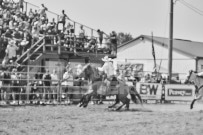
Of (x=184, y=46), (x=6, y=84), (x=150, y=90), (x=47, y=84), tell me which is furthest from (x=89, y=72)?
(x=184, y=46)

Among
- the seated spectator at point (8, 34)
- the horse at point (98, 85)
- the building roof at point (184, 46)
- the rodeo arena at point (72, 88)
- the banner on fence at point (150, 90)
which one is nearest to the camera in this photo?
the rodeo arena at point (72, 88)

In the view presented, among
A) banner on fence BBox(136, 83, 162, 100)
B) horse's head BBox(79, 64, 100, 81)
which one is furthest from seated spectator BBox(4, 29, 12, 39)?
banner on fence BBox(136, 83, 162, 100)

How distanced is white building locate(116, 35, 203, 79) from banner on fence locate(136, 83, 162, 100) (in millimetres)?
16791

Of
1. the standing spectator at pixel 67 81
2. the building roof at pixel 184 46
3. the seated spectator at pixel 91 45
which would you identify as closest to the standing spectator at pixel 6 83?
the standing spectator at pixel 67 81

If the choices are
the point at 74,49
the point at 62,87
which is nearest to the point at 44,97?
the point at 62,87

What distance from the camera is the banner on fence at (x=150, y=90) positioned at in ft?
73.4

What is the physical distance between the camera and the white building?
40.9 meters

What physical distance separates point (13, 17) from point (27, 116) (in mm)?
8136

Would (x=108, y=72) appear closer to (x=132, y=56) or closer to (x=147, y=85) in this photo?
(x=147, y=85)

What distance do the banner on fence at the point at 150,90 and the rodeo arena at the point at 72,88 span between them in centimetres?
3

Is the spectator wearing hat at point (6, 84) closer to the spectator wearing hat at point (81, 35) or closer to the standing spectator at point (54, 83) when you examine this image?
the standing spectator at point (54, 83)

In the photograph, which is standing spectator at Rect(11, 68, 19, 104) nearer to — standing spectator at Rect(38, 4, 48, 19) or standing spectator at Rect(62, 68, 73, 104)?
standing spectator at Rect(62, 68, 73, 104)

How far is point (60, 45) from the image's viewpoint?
67.7 feet

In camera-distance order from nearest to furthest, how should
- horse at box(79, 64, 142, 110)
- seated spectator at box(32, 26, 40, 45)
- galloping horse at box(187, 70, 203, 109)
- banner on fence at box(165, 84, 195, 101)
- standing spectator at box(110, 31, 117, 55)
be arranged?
1. horse at box(79, 64, 142, 110)
2. galloping horse at box(187, 70, 203, 109)
3. seated spectator at box(32, 26, 40, 45)
4. banner on fence at box(165, 84, 195, 101)
5. standing spectator at box(110, 31, 117, 55)
